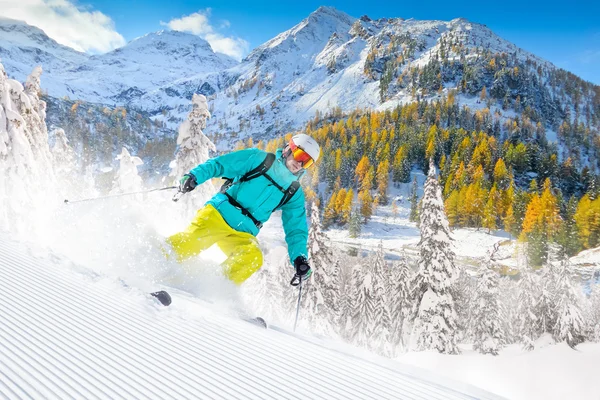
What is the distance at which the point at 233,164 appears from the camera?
567cm

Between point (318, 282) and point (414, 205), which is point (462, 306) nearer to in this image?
point (318, 282)

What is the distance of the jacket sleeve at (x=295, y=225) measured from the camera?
6.03m

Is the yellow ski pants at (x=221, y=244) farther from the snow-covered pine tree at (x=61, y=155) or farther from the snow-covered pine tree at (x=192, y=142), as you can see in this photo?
the snow-covered pine tree at (x=61, y=155)

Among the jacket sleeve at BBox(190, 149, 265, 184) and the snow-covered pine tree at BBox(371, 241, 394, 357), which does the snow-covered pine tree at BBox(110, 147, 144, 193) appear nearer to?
the snow-covered pine tree at BBox(371, 241, 394, 357)

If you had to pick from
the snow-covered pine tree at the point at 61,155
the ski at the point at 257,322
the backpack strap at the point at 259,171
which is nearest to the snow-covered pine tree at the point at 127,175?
the snow-covered pine tree at the point at 61,155

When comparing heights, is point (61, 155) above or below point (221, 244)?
above

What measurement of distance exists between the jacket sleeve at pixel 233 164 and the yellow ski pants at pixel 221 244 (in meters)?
0.55

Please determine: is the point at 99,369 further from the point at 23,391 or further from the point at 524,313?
the point at 524,313

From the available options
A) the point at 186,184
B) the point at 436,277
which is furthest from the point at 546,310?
the point at 186,184

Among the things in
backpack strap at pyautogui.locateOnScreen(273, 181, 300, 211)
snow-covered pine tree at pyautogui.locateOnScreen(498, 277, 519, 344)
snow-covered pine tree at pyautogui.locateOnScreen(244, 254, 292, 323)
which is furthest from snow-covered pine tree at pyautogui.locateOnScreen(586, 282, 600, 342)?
backpack strap at pyautogui.locateOnScreen(273, 181, 300, 211)

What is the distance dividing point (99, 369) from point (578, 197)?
143166 millimetres

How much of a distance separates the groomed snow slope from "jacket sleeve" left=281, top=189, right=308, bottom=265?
2.10m

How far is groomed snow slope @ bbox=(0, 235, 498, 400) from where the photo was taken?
237cm

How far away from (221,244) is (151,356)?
279 cm
